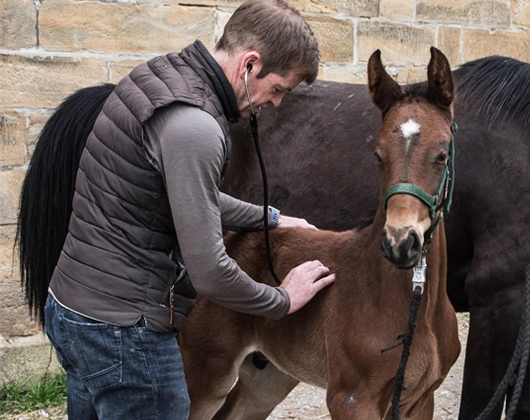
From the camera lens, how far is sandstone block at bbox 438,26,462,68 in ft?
18.2

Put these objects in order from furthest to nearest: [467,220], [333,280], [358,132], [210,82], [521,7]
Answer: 1. [521,7]
2. [358,132]
3. [467,220]
4. [333,280]
5. [210,82]

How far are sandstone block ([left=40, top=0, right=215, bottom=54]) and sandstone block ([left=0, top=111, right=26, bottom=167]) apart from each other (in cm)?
48

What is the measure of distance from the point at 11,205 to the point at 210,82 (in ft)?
9.16

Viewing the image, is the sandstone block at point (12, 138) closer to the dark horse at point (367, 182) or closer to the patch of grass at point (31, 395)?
the dark horse at point (367, 182)

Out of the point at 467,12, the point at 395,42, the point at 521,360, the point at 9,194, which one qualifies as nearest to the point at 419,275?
the point at 521,360

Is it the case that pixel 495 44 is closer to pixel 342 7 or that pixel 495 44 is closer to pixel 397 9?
pixel 397 9

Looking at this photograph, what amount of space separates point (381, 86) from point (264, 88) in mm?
577

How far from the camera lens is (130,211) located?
2.11 meters

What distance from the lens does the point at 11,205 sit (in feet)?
14.9

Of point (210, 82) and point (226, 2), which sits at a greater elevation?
point (210, 82)

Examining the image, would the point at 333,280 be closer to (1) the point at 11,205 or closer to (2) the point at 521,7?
(1) the point at 11,205

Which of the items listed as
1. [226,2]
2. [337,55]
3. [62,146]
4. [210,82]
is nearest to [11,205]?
[62,146]

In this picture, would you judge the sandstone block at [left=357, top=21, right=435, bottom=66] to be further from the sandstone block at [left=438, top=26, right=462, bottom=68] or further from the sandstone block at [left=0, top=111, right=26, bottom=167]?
the sandstone block at [left=0, top=111, right=26, bottom=167]

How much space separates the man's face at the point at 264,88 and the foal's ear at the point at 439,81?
1.72 ft
